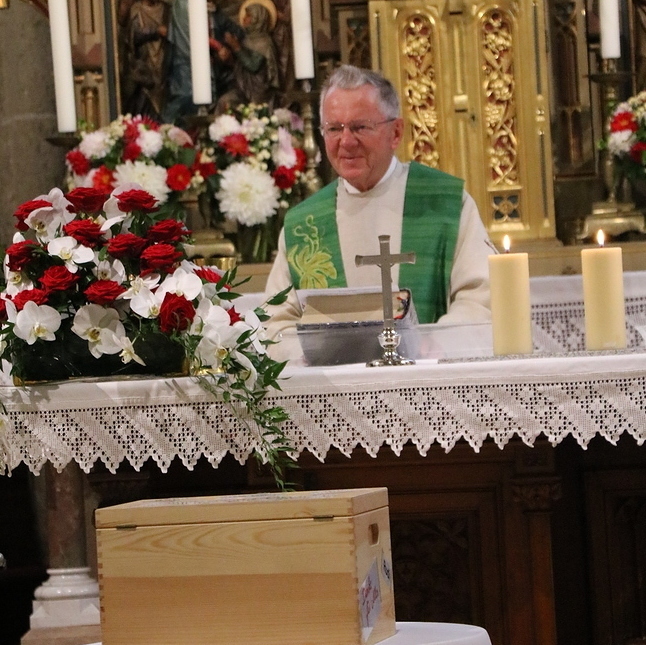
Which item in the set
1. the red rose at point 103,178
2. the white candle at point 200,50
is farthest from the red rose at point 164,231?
the red rose at point 103,178

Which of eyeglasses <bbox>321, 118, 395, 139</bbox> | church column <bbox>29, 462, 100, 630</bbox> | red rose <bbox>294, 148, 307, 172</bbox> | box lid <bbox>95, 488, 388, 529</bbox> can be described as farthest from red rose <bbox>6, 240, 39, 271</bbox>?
red rose <bbox>294, 148, 307, 172</bbox>

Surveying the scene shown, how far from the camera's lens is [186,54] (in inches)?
256

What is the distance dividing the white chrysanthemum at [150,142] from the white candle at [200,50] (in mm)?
346

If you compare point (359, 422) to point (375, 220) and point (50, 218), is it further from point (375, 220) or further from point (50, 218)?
point (375, 220)

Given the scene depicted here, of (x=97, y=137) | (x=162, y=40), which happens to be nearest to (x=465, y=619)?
(x=97, y=137)

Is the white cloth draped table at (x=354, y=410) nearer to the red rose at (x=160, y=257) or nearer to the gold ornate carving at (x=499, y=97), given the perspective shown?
the red rose at (x=160, y=257)

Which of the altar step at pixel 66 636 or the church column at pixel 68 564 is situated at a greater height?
the church column at pixel 68 564

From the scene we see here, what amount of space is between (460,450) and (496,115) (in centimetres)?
273

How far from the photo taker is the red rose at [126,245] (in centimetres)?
334

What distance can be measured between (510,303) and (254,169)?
2.62m

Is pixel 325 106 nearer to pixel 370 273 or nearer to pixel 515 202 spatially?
pixel 370 273

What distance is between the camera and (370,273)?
16.3ft

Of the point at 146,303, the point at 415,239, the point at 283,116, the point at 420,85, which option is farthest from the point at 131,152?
the point at 146,303

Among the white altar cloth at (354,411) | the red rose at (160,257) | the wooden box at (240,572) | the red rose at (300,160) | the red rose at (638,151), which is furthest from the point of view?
the red rose at (300,160)
